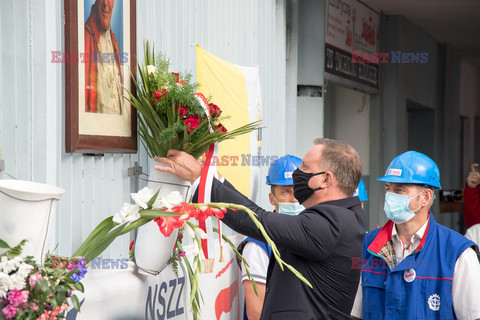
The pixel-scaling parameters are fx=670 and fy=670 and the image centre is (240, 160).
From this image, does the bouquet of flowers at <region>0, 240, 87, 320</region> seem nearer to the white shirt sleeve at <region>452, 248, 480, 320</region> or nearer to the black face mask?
the black face mask

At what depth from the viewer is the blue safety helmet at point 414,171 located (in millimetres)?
3723

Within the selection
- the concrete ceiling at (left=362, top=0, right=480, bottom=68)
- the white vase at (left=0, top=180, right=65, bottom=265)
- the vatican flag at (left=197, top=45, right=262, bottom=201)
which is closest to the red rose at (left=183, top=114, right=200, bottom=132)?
the white vase at (left=0, top=180, right=65, bottom=265)

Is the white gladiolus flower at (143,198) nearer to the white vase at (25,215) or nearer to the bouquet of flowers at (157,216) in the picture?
the bouquet of flowers at (157,216)

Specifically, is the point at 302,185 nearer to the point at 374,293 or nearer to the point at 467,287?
the point at 374,293

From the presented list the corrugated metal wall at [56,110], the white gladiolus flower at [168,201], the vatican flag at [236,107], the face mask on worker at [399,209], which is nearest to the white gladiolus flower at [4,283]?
the white gladiolus flower at [168,201]

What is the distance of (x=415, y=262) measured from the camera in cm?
340

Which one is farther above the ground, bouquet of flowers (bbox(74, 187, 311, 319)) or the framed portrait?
the framed portrait

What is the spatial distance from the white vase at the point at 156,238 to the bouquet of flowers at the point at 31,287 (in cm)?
84

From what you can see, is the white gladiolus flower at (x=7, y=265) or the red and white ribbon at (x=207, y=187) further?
the red and white ribbon at (x=207, y=187)

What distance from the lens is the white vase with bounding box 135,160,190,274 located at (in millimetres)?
2785

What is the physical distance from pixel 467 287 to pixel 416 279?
25 cm

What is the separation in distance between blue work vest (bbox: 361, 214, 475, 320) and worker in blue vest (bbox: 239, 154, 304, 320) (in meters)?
0.54

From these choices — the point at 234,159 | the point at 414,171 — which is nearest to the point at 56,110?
the point at 234,159

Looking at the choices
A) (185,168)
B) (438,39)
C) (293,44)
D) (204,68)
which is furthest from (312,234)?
(438,39)
